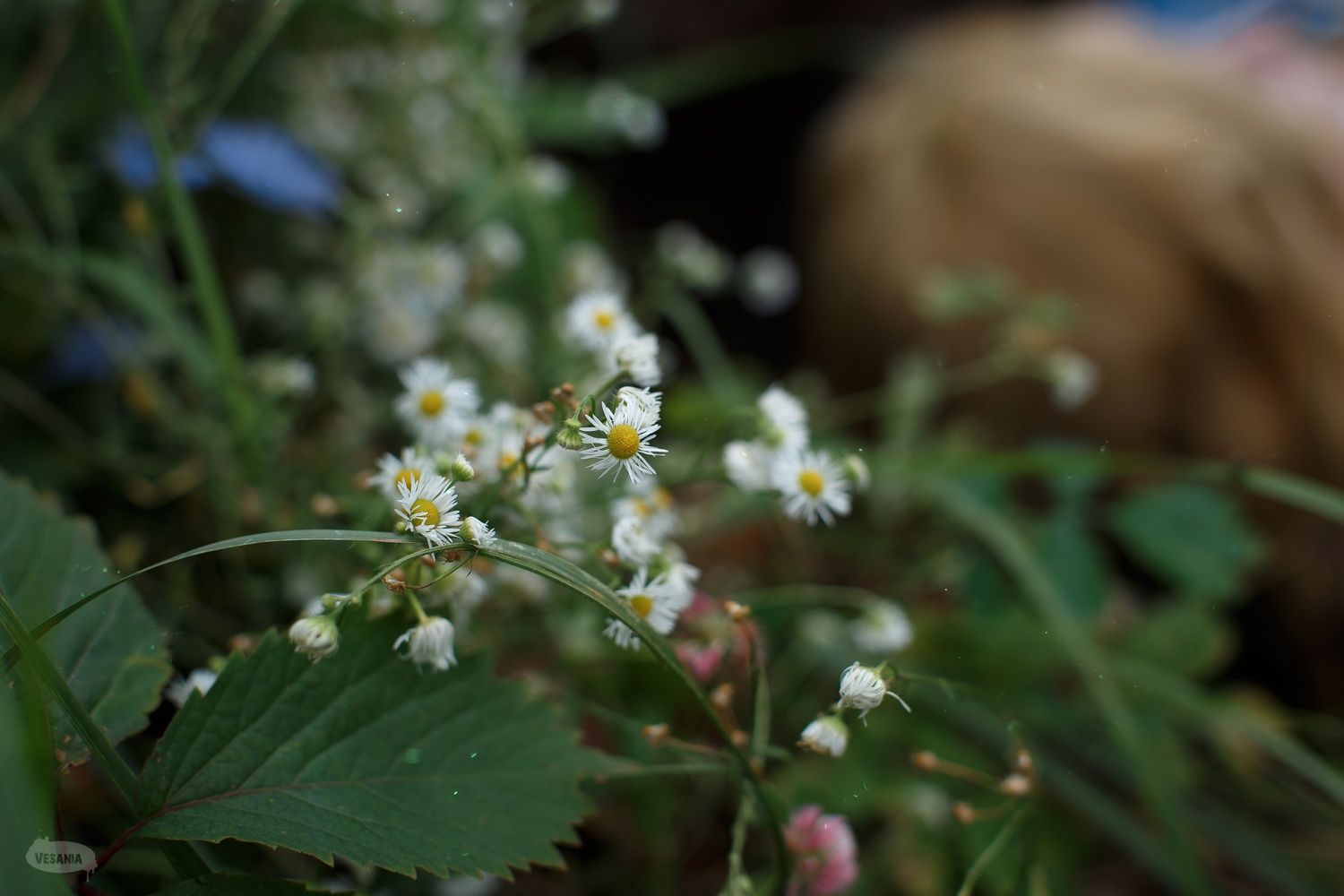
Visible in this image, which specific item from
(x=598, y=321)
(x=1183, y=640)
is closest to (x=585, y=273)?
(x=598, y=321)

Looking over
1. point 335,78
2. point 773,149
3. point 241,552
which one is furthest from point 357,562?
point 773,149

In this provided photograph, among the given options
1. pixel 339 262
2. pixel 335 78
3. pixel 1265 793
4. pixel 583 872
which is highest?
pixel 335 78

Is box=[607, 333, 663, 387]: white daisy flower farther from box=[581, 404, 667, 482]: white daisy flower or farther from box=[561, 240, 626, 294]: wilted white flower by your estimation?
box=[561, 240, 626, 294]: wilted white flower

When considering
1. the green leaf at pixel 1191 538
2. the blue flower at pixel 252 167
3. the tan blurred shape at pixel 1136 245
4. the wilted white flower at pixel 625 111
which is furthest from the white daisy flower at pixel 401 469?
the tan blurred shape at pixel 1136 245

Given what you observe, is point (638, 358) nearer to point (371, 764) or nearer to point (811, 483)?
point (811, 483)

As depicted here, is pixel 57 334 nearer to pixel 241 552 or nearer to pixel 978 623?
pixel 241 552
